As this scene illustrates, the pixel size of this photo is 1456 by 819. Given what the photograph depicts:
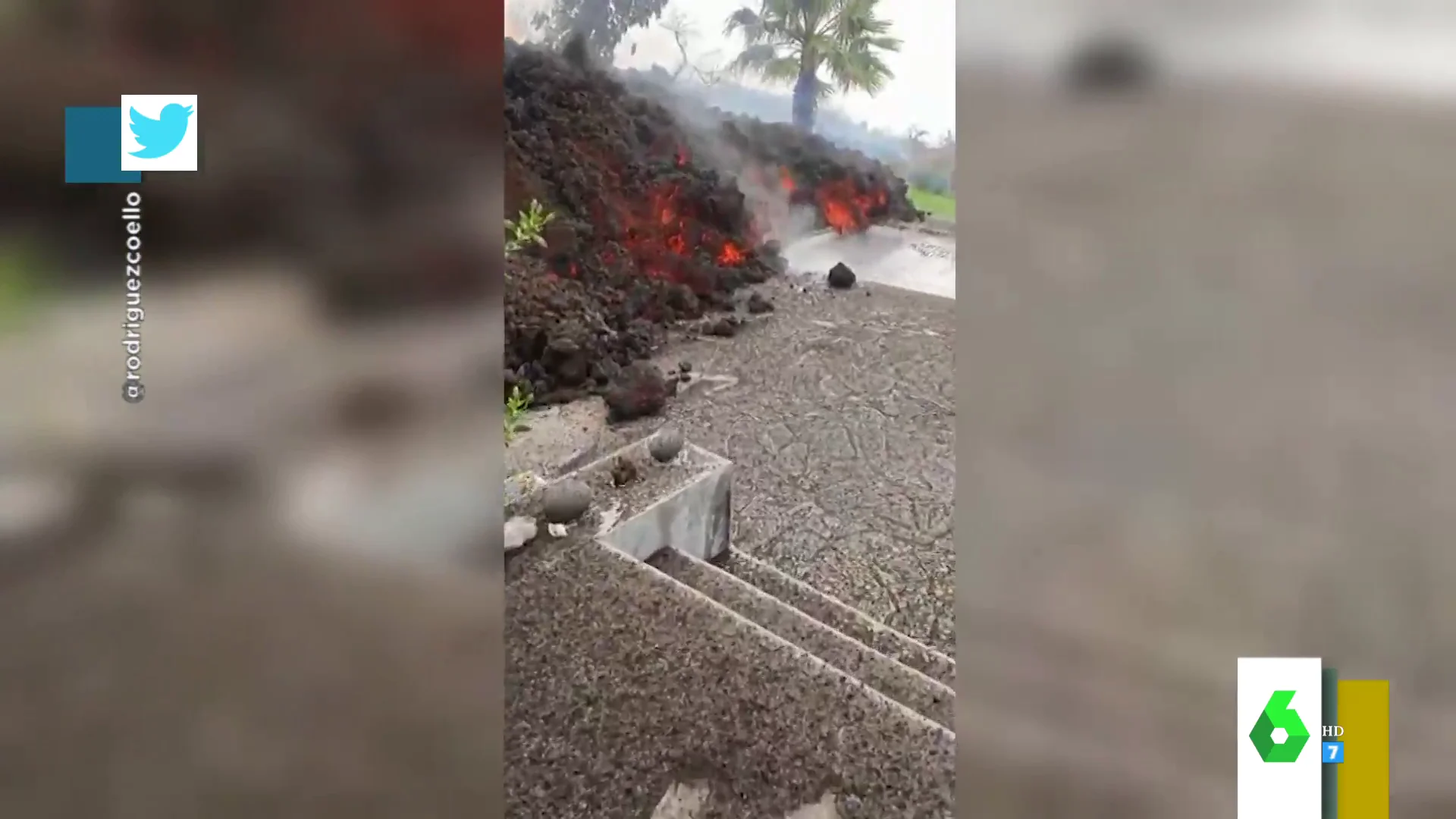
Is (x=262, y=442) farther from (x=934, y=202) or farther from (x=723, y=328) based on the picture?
(x=934, y=202)

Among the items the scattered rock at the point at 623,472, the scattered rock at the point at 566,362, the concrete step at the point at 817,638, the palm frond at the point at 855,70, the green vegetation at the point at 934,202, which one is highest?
the palm frond at the point at 855,70

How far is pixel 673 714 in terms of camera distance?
5.18ft

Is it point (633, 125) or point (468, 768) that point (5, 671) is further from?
point (633, 125)

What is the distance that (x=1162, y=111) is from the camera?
1623 millimetres

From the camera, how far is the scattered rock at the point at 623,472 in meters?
1.61

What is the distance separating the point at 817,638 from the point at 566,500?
1.52 feet

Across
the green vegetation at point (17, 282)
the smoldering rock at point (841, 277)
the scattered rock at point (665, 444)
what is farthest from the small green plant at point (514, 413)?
the green vegetation at point (17, 282)

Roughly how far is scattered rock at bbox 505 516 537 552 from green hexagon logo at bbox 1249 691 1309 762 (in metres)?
1.23

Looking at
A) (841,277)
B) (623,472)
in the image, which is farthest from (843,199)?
(623,472)

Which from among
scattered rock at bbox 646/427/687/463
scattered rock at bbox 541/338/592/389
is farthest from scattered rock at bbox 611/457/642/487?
scattered rock at bbox 541/338/592/389

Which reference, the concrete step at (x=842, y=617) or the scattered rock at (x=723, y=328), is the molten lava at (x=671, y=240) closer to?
the scattered rock at (x=723, y=328)

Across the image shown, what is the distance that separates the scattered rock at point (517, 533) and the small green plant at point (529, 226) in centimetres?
44

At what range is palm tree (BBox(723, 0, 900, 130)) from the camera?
62.8 inches

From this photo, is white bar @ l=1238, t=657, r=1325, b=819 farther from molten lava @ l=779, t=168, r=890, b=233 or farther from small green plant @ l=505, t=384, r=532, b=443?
small green plant @ l=505, t=384, r=532, b=443
